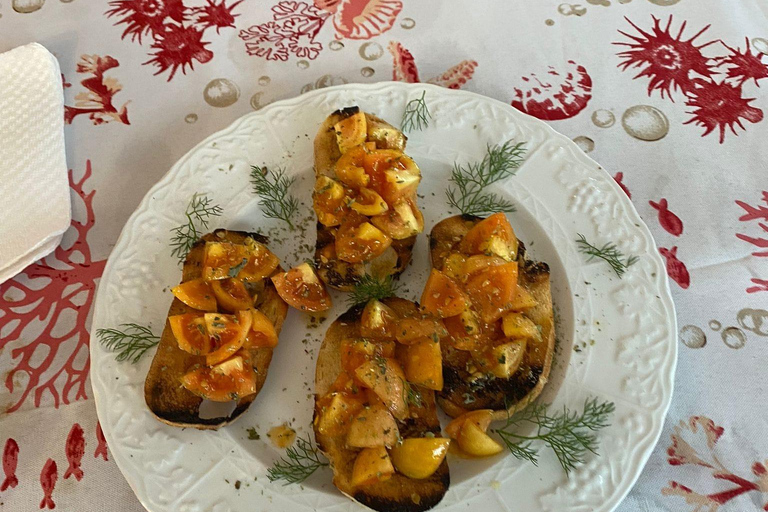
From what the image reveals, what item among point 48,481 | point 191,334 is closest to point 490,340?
point 191,334

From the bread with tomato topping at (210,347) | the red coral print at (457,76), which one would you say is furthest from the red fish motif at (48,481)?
the red coral print at (457,76)

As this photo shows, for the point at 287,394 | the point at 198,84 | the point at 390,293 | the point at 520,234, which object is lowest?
the point at 287,394

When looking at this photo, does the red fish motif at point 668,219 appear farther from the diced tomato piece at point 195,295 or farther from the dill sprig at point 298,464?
the diced tomato piece at point 195,295

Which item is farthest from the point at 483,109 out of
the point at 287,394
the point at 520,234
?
the point at 287,394

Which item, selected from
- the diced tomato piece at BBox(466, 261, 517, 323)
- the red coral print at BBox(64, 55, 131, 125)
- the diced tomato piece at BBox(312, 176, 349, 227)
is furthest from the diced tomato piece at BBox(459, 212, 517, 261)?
the red coral print at BBox(64, 55, 131, 125)

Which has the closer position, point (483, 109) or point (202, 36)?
point (483, 109)

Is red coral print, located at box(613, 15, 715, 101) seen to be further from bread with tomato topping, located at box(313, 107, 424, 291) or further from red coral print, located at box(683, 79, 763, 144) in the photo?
bread with tomato topping, located at box(313, 107, 424, 291)

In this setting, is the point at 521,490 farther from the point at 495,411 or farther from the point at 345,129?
the point at 345,129
